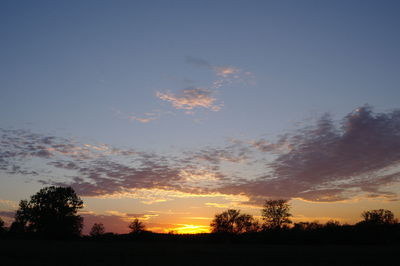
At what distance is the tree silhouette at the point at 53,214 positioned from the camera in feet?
255

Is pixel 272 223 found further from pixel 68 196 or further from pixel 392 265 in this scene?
pixel 392 265

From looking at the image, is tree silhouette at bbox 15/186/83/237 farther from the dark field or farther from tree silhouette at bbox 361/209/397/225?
tree silhouette at bbox 361/209/397/225

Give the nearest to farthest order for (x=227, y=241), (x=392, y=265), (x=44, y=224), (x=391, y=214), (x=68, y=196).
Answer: (x=392, y=265)
(x=44, y=224)
(x=68, y=196)
(x=227, y=241)
(x=391, y=214)

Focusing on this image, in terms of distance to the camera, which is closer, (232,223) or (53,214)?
(53,214)

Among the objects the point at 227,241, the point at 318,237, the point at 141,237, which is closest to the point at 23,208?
the point at 141,237

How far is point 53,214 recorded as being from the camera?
80188 mm

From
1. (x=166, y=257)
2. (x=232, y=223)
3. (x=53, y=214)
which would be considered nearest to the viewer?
(x=166, y=257)

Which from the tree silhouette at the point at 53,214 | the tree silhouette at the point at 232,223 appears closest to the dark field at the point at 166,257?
the tree silhouette at the point at 53,214

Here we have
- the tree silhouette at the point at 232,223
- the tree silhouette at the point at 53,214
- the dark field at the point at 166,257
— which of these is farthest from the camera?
the tree silhouette at the point at 232,223

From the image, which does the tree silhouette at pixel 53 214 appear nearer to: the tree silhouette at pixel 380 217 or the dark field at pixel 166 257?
the dark field at pixel 166 257

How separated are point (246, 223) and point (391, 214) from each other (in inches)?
1970

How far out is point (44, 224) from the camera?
78188mm

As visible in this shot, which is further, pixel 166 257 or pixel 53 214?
pixel 53 214

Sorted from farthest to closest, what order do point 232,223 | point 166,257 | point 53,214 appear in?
point 232,223 < point 53,214 < point 166,257
